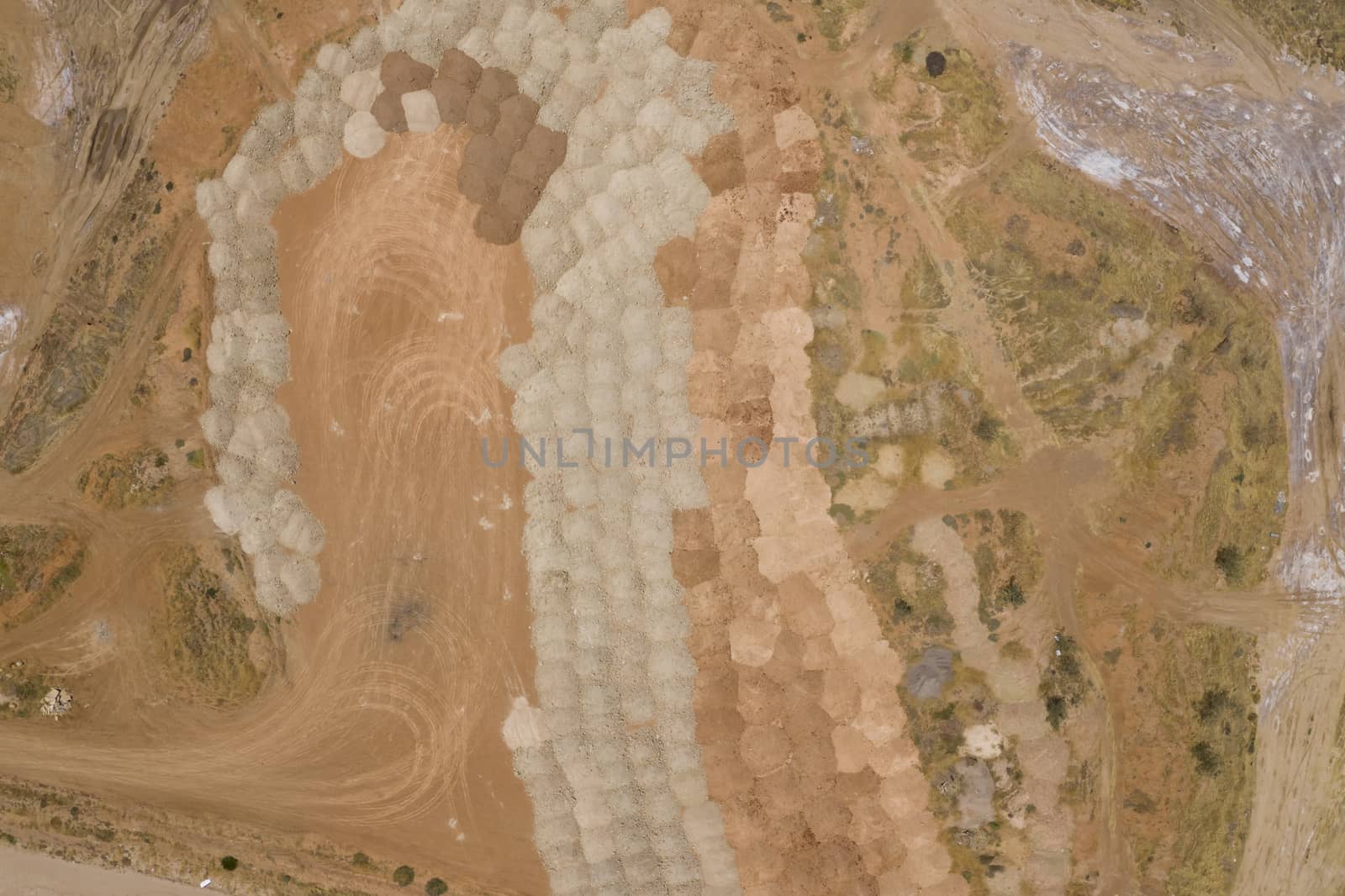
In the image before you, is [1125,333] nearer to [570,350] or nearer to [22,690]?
[570,350]

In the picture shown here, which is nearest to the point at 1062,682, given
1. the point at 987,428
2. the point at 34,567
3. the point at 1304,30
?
the point at 987,428

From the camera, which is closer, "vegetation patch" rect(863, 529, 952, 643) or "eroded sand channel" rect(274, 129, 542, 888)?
"vegetation patch" rect(863, 529, 952, 643)

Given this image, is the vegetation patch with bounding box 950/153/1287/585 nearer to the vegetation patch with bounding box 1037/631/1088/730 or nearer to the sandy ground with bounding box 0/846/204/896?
the vegetation patch with bounding box 1037/631/1088/730

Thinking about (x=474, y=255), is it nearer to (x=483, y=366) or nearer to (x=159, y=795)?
(x=483, y=366)

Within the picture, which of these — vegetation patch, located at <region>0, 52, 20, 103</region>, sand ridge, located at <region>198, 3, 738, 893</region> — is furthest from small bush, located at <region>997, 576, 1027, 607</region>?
vegetation patch, located at <region>0, 52, 20, 103</region>

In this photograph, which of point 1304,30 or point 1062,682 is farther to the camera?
point 1304,30

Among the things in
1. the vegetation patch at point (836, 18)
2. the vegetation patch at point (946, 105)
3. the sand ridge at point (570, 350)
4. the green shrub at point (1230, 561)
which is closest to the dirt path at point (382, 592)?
the sand ridge at point (570, 350)
